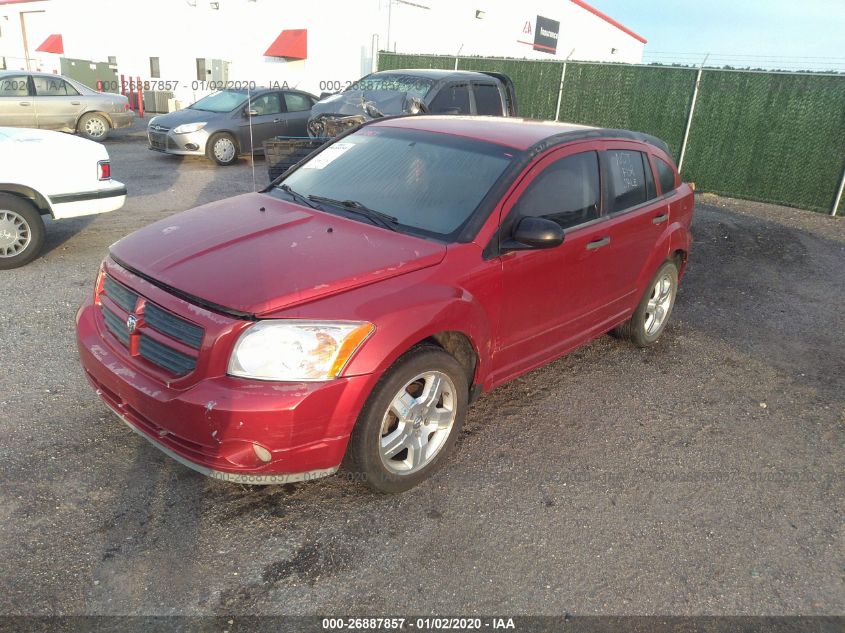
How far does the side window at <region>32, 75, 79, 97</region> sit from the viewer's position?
13859 millimetres

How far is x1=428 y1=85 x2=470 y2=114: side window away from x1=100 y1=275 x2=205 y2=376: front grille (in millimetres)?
7751

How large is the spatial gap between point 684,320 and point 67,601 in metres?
5.41

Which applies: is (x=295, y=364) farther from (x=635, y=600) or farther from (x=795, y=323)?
(x=795, y=323)

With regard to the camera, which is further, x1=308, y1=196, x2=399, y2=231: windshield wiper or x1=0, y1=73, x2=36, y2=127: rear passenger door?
x1=0, y1=73, x2=36, y2=127: rear passenger door

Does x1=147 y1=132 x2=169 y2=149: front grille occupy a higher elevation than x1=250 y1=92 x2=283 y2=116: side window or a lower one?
lower

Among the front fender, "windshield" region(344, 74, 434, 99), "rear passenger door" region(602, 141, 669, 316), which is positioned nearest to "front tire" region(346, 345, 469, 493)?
the front fender

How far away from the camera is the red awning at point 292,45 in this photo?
23.6 meters

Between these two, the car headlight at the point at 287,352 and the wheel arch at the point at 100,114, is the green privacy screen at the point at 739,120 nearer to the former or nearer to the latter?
the wheel arch at the point at 100,114

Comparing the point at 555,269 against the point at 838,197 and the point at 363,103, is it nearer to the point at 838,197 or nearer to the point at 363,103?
the point at 363,103

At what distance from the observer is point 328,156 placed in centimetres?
448

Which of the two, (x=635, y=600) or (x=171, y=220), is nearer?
(x=635, y=600)

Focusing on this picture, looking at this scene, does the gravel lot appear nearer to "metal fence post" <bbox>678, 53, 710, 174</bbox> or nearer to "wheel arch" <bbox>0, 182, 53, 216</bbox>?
"wheel arch" <bbox>0, 182, 53, 216</bbox>

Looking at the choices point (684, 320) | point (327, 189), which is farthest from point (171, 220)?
point (684, 320)

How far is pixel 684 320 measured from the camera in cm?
626
